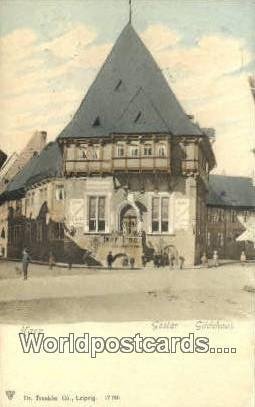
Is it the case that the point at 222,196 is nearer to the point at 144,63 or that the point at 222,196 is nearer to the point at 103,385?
the point at 144,63

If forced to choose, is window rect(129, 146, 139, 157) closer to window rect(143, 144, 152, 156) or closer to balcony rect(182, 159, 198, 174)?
window rect(143, 144, 152, 156)

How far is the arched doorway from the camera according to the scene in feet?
9.71

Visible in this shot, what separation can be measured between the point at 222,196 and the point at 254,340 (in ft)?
1.71

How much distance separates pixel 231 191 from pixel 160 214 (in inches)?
10.4

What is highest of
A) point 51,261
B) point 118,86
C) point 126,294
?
point 118,86

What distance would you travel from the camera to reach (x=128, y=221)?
296cm

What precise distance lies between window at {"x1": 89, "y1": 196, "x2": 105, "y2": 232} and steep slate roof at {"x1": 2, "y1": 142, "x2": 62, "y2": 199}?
0.17 m

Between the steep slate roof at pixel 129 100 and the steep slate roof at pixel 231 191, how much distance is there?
0.64 ft

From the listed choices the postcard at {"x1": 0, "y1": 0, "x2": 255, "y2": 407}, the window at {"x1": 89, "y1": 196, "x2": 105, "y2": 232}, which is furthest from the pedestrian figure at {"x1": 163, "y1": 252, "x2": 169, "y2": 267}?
the window at {"x1": 89, "y1": 196, "x2": 105, "y2": 232}

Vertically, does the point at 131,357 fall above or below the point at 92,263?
below

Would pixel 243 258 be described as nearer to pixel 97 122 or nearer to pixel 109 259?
pixel 109 259

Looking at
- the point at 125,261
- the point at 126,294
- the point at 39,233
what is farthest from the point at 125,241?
the point at 39,233

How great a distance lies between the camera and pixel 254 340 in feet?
9.32

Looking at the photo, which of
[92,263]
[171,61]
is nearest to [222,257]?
[92,263]
